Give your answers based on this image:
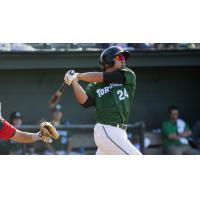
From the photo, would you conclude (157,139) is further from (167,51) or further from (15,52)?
(15,52)

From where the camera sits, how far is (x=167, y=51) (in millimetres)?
10875

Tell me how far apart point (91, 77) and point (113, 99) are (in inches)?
14.0

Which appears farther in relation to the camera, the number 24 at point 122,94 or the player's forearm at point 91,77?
the number 24 at point 122,94

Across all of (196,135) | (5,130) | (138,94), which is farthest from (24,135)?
(138,94)

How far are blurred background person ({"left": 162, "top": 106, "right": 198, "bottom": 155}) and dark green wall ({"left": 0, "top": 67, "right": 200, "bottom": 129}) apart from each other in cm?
131

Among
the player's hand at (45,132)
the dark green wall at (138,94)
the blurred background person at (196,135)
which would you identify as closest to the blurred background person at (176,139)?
the blurred background person at (196,135)

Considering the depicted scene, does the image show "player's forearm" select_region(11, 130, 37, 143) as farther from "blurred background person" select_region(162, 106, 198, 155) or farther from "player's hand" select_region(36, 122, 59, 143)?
"blurred background person" select_region(162, 106, 198, 155)

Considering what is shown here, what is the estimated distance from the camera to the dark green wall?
36.7 ft

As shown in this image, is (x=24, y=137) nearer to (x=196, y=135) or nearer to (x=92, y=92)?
(x=92, y=92)

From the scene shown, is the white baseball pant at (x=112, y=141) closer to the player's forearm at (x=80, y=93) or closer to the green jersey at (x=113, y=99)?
the green jersey at (x=113, y=99)

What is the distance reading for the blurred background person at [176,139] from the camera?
10117 mm

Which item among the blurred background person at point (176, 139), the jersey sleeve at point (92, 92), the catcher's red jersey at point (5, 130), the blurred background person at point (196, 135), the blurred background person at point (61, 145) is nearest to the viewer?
the catcher's red jersey at point (5, 130)

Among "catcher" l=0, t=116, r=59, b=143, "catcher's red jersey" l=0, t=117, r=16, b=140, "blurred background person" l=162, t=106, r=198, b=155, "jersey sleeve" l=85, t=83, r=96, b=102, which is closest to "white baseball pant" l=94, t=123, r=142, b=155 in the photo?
"jersey sleeve" l=85, t=83, r=96, b=102

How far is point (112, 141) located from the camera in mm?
6574
